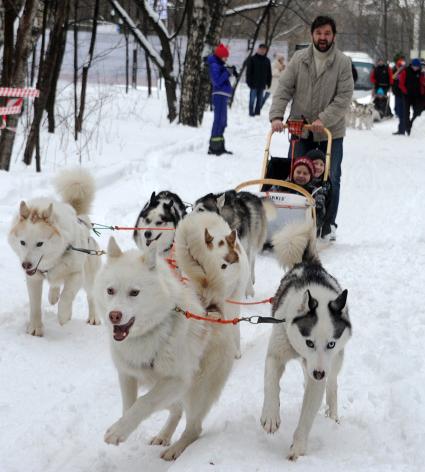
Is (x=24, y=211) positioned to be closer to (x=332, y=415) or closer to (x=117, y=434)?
(x=117, y=434)

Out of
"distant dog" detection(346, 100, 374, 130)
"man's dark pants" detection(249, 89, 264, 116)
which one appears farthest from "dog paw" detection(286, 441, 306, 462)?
"man's dark pants" detection(249, 89, 264, 116)

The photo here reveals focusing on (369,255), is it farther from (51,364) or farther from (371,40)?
(371,40)

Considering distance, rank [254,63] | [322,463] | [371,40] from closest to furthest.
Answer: [322,463], [254,63], [371,40]

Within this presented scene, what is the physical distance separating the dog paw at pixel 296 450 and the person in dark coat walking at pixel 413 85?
15091mm

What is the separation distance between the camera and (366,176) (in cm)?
1099

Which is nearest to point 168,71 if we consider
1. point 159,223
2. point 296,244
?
point 159,223

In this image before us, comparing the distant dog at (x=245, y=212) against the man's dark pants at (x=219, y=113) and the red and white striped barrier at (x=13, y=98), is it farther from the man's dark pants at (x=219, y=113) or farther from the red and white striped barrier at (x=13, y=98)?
the man's dark pants at (x=219, y=113)

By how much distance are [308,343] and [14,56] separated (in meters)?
6.29

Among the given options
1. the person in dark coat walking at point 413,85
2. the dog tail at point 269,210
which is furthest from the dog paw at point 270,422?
the person in dark coat walking at point 413,85

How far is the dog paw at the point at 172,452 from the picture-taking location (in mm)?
2900

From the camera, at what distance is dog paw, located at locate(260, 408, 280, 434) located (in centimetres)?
278

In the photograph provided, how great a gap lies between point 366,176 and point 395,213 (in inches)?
108

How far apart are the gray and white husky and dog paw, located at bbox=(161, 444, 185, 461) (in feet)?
1.30

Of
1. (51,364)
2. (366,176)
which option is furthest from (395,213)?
(51,364)
